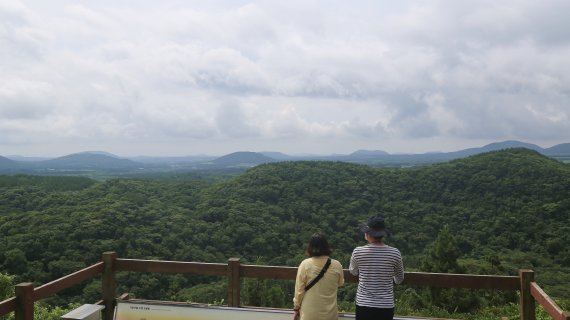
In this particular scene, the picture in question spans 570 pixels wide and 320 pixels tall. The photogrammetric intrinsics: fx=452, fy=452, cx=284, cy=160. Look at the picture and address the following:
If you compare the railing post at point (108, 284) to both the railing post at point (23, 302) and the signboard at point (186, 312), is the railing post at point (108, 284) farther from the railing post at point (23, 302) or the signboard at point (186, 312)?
the railing post at point (23, 302)

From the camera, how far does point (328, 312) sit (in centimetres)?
354

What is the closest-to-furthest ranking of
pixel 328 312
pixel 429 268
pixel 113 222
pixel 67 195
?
pixel 328 312
pixel 429 268
pixel 113 222
pixel 67 195

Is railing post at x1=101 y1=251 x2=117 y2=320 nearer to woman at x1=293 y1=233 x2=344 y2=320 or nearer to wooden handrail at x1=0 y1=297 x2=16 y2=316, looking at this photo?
wooden handrail at x1=0 y1=297 x2=16 y2=316

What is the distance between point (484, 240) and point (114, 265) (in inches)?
1683

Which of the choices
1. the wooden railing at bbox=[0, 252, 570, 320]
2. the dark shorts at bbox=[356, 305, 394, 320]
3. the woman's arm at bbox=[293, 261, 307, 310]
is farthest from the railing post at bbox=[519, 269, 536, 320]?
the woman's arm at bbox=[293, 261, 307, 310]

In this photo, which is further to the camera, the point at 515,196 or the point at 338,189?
the point at 338,189

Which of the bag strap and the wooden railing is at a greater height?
the bag strap

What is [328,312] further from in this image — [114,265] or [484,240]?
[484,240]

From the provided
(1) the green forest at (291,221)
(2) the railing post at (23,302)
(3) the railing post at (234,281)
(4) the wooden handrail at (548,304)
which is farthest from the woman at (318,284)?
(1) the green forest at (291,221)

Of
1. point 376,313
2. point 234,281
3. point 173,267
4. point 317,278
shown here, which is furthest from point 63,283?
point 376,313

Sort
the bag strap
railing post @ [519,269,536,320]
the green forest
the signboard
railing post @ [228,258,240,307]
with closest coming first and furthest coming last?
the bag strap, railing post @ [519,269,536,320], the signboard, railing post @ [228,258,240,307], the green forest

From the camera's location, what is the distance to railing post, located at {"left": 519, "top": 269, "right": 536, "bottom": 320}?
12.7 ft

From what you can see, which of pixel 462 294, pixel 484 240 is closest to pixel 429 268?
pixel 462 294

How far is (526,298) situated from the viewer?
389 centimetres
